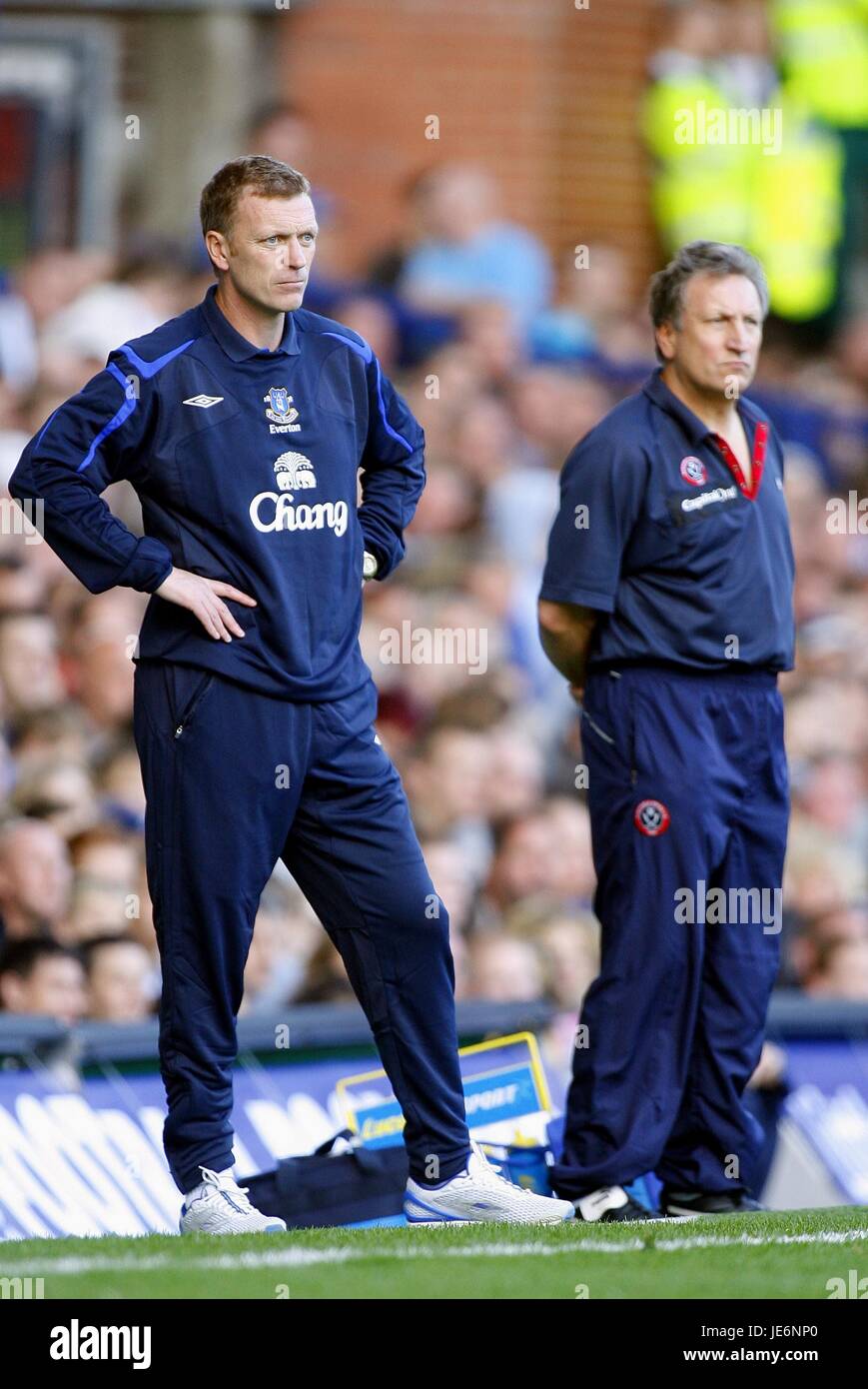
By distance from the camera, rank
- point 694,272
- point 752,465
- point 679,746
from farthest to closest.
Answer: point 752,465 < point 694,272 < point 679,746

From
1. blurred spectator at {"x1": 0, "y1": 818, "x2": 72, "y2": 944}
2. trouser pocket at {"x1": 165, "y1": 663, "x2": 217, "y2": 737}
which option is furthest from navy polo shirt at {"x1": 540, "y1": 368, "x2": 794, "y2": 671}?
blurred spectator at {"x1": 0, "y1": 818, "x2": 72, "y2": 944}

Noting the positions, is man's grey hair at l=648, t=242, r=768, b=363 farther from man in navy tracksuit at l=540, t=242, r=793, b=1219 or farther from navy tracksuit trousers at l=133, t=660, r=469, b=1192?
navy tracksuit trousers at l=133, t=660, r=469, b=1192

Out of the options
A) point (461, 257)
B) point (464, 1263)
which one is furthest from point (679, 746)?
point (461, 257)

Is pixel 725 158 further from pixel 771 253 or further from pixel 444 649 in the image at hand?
pixel 444 649

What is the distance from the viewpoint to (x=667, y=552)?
19.6 feet

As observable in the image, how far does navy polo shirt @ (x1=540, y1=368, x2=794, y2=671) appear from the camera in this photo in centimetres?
596

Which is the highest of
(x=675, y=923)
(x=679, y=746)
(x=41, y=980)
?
(x=679, y=746)

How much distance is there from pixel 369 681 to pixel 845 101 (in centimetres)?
1033

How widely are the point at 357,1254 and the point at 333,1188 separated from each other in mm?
1268

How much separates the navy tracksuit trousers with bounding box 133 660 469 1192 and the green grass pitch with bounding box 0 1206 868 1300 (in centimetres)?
30

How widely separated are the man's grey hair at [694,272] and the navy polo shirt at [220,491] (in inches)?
42.9

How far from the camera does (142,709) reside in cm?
534

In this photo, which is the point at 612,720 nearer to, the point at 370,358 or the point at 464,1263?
the point at 370,358
